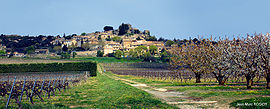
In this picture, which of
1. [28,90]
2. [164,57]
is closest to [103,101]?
[28,90]

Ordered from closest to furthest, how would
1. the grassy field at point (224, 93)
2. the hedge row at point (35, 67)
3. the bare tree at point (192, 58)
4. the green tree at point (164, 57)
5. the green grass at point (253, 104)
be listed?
the green grass at point (253, 104) → the grassy field at point (224, 93) → the bare tree at point (192, 58) → the hedge row at point (35, 67) → the green tree at point (164, 57)

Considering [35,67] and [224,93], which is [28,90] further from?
[35,67]

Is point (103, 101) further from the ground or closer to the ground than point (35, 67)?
closer to the ground

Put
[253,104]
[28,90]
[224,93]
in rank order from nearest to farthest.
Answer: [253,104], [224,93], [28,90]

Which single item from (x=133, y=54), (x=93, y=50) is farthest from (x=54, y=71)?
(x=93, y=50)

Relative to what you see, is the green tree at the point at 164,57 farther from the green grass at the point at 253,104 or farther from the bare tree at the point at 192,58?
the green grass at the point at 253,104

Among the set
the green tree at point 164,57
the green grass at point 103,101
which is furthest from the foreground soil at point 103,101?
the green tree at point 164,57

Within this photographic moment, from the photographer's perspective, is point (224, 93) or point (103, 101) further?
point (224, 93)

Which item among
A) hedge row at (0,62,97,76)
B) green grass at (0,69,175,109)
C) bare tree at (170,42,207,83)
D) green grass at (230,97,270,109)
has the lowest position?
green grass at (0,69,175,109)

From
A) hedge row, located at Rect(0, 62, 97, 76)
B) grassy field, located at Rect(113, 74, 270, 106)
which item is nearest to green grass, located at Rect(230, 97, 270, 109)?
grassy field, located at Rect(113, 74, 270, 106)

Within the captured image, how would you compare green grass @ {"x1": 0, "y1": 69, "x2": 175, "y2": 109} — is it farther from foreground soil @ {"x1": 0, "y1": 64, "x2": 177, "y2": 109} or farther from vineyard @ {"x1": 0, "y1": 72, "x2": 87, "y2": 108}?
vineyard @ {"x1": 0, "y1": 72, "x2": 87, "y2": 108}

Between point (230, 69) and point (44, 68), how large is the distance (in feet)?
130

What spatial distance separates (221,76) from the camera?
90.1ft

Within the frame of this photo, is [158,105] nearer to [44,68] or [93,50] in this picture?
[44,68]
